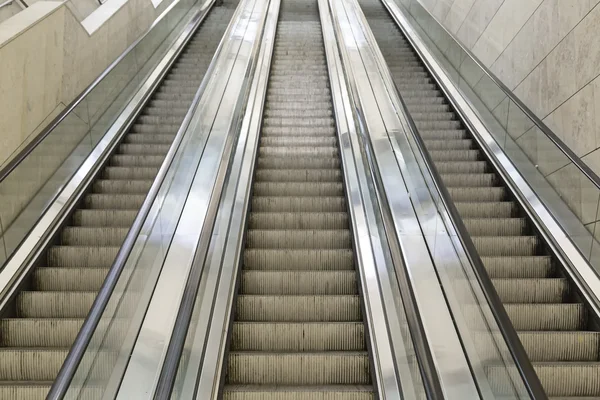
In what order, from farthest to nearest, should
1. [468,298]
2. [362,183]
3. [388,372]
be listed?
[362,183], [388,372], [468,298]

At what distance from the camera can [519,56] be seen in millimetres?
6465

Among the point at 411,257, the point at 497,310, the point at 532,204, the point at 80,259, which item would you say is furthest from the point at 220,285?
the point at 532,204

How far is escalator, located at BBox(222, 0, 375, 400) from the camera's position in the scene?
11.6 feet

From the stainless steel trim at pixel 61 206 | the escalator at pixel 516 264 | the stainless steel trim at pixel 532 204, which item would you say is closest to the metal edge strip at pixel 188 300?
the stainless steel trim at pixel 61 206

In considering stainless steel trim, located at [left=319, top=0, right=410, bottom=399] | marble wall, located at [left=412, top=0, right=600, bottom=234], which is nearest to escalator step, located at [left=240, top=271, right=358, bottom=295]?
stainless steel trim, located at [left=319, top=0, right=410, bottom=399]

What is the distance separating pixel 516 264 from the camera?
4273 millimetres

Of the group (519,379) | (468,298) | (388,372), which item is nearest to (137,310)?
(388,372)

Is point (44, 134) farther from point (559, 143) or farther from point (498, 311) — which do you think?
point (559, 143)

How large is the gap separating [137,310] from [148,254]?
1.42ft

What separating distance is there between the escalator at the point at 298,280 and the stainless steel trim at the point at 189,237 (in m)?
0.55

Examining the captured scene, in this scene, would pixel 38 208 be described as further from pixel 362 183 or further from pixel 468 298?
pixel 468 298

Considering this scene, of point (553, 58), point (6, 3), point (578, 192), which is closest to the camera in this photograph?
point (578, 192)

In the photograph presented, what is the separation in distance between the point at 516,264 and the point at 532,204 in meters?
0.70

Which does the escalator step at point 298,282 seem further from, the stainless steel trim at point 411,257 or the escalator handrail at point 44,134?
the escalator handrail at point 44,134
